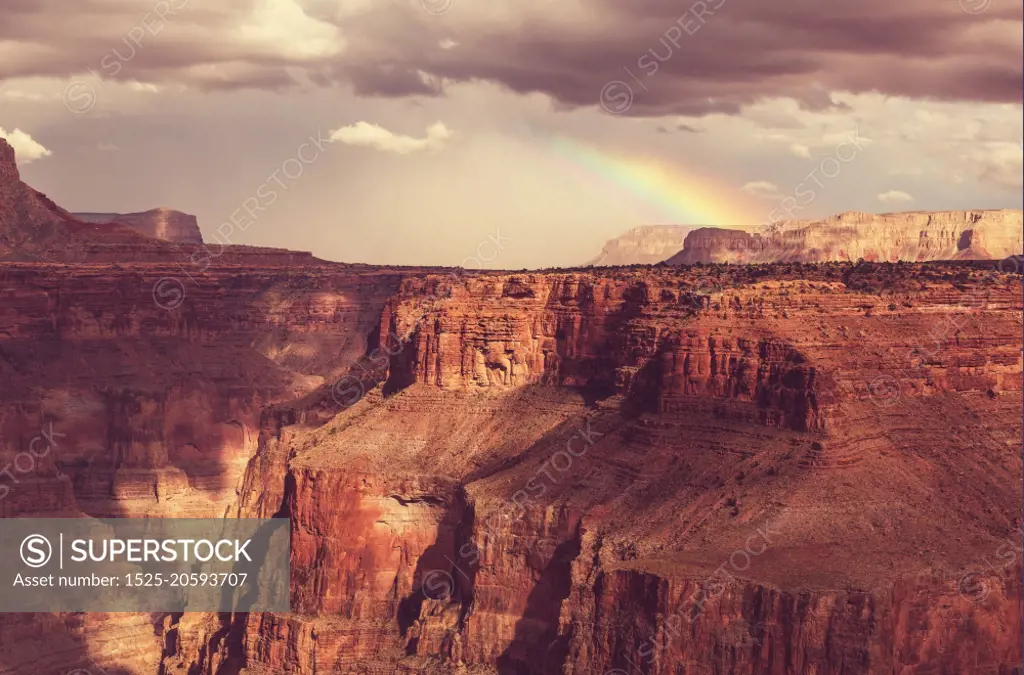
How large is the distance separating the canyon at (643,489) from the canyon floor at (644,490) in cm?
15

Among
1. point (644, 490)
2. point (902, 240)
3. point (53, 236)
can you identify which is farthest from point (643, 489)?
point (902, 240)

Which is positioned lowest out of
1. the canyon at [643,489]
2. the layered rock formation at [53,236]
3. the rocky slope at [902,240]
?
the canyon at [643,489]

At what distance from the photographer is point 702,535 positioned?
86.2 meters

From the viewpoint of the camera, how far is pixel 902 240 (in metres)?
195

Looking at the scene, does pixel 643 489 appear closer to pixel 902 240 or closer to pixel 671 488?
pixel 671 488

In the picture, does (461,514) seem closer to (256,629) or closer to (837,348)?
(256,629)

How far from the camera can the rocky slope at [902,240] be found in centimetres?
18738

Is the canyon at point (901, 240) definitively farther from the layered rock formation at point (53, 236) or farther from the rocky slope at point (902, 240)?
the layered rock formation at point (53, 236)

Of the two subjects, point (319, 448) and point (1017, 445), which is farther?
point (319, 448)

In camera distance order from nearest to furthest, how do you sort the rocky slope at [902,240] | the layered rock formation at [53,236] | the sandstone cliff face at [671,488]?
the sandstone cliff face at [671,488], the layered rock formation at [53,236], the rocky slope at [902,240]

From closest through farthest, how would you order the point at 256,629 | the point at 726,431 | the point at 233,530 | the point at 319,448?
the point at 726,431
the point at 256,629
the point at 319,448
the point at 233,530

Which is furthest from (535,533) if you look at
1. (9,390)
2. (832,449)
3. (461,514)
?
(9,390)

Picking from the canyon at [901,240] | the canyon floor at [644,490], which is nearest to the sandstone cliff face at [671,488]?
the canyon floor at [644,490]

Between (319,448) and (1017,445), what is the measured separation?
39.2 m
